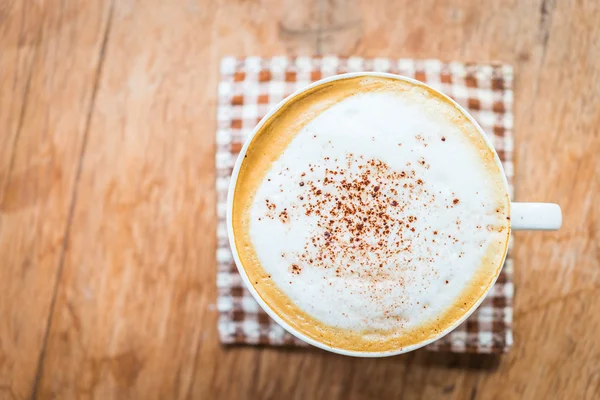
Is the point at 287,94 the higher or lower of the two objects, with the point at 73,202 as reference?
higher

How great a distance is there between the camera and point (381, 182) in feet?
1.74

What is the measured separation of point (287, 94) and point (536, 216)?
35 cm

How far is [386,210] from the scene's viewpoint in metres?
0.53

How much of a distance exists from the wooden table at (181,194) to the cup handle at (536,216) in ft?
0.62

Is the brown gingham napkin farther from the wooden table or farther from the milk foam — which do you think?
the milk foam

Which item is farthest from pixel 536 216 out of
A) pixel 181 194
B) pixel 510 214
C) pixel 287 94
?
pixel 181 194

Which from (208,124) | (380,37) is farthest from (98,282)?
(380,37)

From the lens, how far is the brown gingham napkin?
0.69 m

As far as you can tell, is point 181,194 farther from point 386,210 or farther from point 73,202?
point 386,210

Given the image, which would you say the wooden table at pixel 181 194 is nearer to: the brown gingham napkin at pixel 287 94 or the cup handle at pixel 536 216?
the brown gingham napkin at pixel 287 94

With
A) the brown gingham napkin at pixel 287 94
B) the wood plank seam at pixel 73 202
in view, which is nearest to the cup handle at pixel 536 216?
the brown gingham napkin at pixel 287 94

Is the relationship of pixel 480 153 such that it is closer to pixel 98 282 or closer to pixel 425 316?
pixel 425 316

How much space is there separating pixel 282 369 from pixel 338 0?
20.5 inches

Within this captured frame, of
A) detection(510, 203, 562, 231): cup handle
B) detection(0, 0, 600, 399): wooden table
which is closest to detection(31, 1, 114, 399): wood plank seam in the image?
detection(0, 0, 600, 399): wooden table
